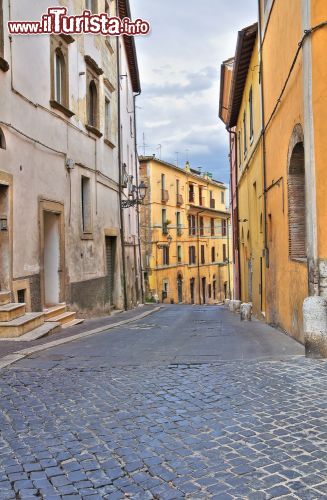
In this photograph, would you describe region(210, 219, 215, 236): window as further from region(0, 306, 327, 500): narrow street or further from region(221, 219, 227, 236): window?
region(0, 306, 327, 500): narrow street

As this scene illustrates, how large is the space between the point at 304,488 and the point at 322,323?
359 cm

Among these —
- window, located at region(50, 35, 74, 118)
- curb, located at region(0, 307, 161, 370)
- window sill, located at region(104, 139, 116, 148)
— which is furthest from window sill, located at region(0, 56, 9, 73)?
window sill, located at region(104, 139, 116, 148)

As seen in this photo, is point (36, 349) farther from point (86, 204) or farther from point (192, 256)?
point (192, 256)

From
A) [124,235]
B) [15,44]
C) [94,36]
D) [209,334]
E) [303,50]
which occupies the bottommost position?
[209,334]

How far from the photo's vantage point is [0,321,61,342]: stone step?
8.49 m

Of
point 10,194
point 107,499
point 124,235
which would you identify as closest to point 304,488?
point 107,499

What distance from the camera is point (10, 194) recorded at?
31.4 feet

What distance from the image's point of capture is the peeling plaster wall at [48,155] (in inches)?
395

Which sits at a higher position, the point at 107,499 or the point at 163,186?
the point at 163,186

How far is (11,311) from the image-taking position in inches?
354

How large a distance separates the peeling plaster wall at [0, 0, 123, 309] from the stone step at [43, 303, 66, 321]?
0.92 ft


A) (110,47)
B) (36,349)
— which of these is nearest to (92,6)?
(110,47)

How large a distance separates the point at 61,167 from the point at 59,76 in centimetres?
232

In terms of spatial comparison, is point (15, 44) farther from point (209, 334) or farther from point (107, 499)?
point (107, 499)
